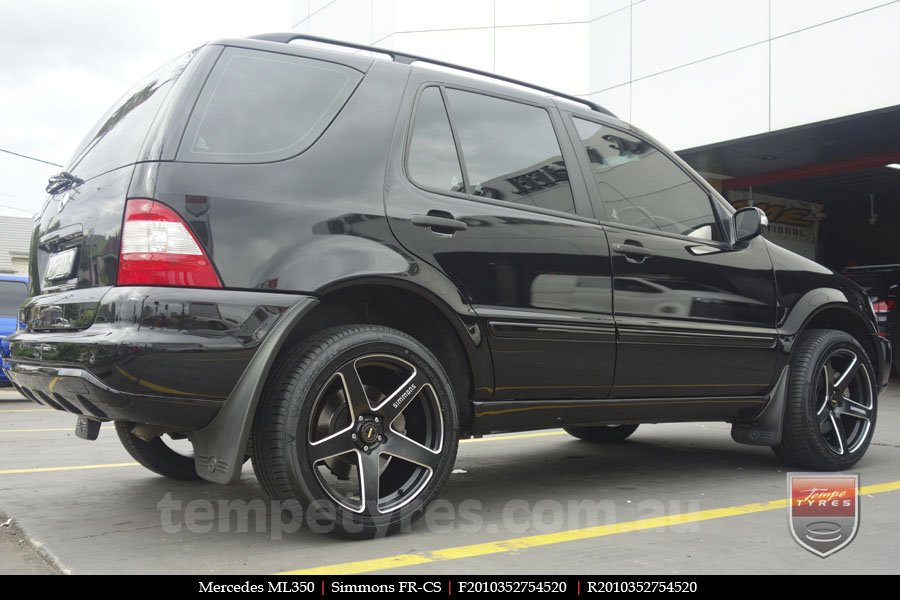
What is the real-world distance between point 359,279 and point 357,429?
53 cm

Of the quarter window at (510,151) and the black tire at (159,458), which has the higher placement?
the quarter window at (510,151)

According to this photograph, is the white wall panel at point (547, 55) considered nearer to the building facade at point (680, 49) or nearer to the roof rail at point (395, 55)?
the building facade at point (680, 49)

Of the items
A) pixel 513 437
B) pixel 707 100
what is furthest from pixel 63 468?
pixel 707 100

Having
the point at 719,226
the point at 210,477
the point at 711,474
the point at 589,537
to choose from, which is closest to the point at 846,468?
the point at 711,474

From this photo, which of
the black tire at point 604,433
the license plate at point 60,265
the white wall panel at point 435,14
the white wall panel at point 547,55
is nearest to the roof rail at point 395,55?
the license plate at point 60,265

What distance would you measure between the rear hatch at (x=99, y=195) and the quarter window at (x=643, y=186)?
183 centimetres

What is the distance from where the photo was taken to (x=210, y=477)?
282cm

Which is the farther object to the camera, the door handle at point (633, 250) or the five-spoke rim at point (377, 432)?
the door handle at point (633, 250)

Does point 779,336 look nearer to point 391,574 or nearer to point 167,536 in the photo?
point 391,574

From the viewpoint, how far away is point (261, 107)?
9.96 feet

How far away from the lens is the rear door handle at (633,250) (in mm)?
3777

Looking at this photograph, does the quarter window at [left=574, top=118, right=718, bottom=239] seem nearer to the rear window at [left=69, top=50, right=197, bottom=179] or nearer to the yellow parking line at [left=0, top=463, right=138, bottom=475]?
the rear window at [left=69, top=50, right=197, bottom=179]

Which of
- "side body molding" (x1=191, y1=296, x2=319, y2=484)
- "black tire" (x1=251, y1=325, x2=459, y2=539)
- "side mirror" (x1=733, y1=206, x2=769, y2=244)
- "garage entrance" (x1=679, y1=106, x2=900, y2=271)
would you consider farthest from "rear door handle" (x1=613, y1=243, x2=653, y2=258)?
"garage entrance" (x1=679, y1=106, x2=900, y2=271)

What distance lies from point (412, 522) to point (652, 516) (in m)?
1.05
